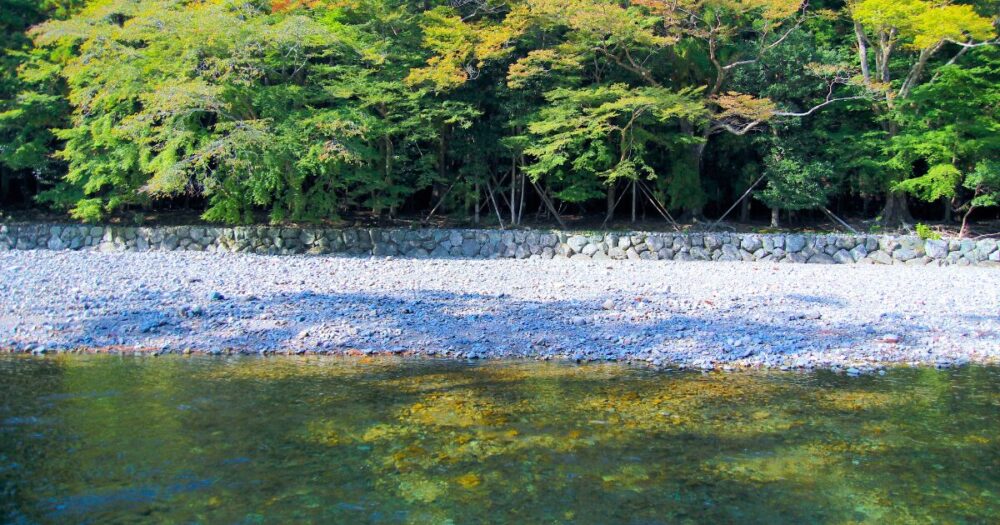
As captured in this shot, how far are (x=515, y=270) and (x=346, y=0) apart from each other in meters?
8.71

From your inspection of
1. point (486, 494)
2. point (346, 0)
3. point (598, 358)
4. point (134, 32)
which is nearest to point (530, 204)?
point (346, 0)

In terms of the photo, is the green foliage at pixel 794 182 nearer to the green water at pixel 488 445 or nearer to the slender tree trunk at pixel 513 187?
the slender tree trunk at pixel 513 187

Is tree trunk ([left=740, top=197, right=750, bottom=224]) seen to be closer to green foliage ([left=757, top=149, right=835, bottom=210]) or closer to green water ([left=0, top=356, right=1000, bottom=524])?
green foliage ([left=757, top=149, right=835, bottom=210])

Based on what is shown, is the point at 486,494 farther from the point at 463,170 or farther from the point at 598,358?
the point at 463,170

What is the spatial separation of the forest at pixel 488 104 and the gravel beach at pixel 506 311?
3431 mm

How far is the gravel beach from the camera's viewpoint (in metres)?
8.09

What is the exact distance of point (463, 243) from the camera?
16.0 meters

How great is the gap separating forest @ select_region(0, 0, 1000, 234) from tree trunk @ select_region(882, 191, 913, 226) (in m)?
0.05

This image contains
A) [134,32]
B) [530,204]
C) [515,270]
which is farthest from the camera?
[530,204]

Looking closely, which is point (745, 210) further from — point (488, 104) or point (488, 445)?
point (488, 445)

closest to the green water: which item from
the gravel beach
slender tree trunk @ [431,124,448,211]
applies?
the gravel beach

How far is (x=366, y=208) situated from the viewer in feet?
66.3

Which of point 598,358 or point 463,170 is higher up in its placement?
point 463,170

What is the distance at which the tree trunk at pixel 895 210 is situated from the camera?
1906 centimetres
